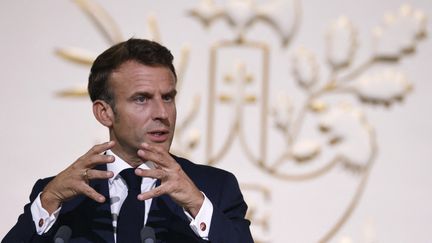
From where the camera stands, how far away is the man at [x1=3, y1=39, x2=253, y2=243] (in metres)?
1.34

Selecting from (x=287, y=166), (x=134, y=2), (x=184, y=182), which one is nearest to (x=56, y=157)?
(x=134, y=2)

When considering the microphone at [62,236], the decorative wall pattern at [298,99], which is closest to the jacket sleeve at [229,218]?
the microphone at [62,236]

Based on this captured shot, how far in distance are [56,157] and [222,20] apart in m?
0.67

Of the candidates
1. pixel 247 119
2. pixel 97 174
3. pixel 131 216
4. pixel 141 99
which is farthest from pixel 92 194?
pixel 247 119

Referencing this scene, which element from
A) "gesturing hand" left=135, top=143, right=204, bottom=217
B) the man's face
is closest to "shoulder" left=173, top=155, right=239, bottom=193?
the man's face

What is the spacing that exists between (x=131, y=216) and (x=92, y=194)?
145 mm

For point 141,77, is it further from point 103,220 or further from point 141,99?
point 103,220

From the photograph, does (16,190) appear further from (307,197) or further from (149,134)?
(149,134)

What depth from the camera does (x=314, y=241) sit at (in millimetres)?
2545

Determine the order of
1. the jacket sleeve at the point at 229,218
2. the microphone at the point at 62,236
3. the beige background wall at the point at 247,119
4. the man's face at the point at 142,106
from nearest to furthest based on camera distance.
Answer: the microphone at the point at 62,236, the jacket sleeve at the point at 229,218, the man's face at the point at 142,106, the beige background wall at the point at 247,119

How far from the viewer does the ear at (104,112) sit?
1562 mm

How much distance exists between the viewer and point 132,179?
147 centimetres

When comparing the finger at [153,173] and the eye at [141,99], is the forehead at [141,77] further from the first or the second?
the finger at [153,173]

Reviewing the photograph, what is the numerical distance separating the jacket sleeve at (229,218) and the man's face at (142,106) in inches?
5.6
